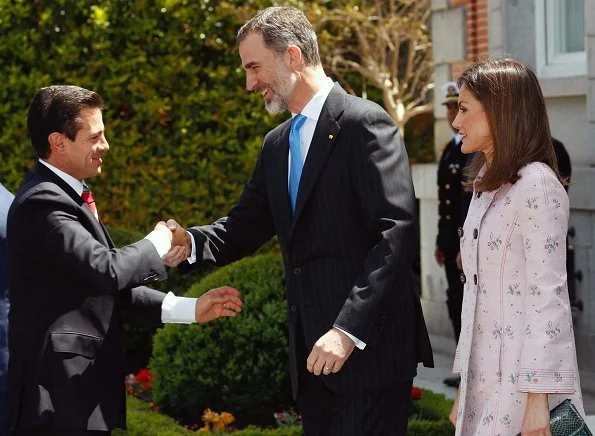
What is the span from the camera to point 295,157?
13.8 ft

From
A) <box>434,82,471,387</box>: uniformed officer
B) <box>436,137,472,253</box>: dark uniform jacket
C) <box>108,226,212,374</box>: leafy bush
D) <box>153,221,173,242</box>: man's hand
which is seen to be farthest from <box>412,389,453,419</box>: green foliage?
<box>153,221,173,242</box>: man's hand

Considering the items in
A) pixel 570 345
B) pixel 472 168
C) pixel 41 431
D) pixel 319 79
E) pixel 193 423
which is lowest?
pixel 193 423

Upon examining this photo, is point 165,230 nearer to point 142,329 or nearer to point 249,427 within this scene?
point 249,427

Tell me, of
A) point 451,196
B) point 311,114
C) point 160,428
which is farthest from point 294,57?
point 451,196

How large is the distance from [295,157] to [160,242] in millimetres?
584

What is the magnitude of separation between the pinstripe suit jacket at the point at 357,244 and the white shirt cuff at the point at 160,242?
0.44m

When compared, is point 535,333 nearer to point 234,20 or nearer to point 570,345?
point 570,345

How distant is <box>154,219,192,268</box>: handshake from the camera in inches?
176

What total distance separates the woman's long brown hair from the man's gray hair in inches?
30.5

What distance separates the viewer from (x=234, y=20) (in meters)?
9.81

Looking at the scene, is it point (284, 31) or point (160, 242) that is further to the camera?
point (160, 242)

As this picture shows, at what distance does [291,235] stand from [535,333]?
1.03 metres

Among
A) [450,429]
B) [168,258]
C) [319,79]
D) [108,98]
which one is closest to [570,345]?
[319,79]

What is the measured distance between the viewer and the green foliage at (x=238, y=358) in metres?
5.99
